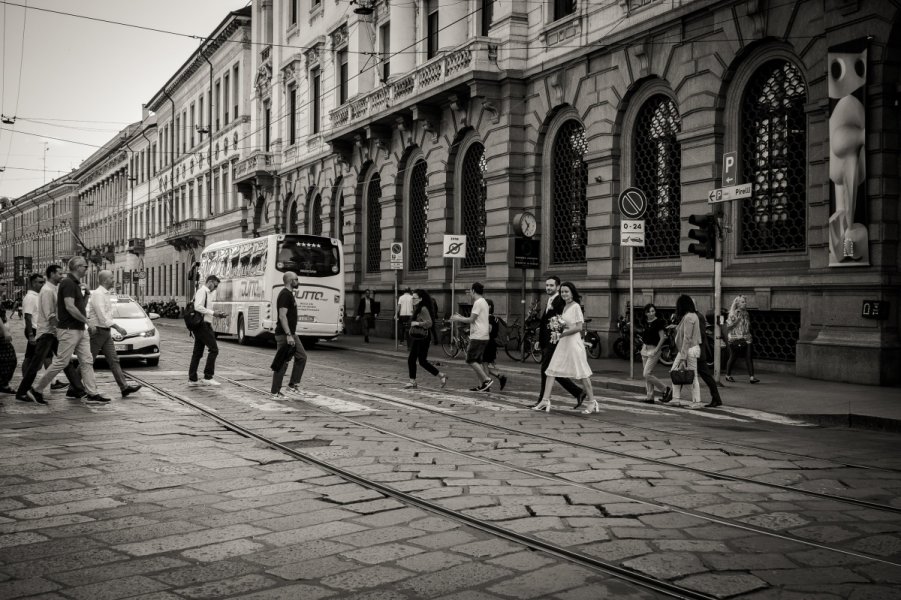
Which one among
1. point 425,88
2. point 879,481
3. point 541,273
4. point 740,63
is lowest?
point 879,481

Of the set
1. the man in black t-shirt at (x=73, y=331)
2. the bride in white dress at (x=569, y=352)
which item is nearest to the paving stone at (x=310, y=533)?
the bride in white dress at (x=569, y=352)

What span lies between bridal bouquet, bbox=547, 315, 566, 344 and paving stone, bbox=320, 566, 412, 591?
7.21 metres

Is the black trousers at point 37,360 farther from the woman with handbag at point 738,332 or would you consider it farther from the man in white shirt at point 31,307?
the woman with handbag at point 738,332

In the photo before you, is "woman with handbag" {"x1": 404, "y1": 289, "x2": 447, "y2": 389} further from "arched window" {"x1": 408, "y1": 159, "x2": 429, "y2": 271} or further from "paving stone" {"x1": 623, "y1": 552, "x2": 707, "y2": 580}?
"arched window" {"x1": 408, "y1": 159, "x2": 429, "y2": 271}

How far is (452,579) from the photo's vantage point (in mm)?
4523

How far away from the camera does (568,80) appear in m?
22.9

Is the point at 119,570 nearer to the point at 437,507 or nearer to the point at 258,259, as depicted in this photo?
the point at 437,507

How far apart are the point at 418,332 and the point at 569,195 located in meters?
10.4

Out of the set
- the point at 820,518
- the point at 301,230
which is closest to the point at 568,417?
the point at 820,518

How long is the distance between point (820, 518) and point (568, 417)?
17.4 ft

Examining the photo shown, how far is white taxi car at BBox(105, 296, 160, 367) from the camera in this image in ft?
58.7

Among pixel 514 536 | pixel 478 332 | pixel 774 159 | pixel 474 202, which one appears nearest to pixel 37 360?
pixel 478 332

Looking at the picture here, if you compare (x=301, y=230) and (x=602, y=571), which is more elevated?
(x=301, y=230)

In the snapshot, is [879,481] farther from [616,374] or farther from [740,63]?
[740,63]
